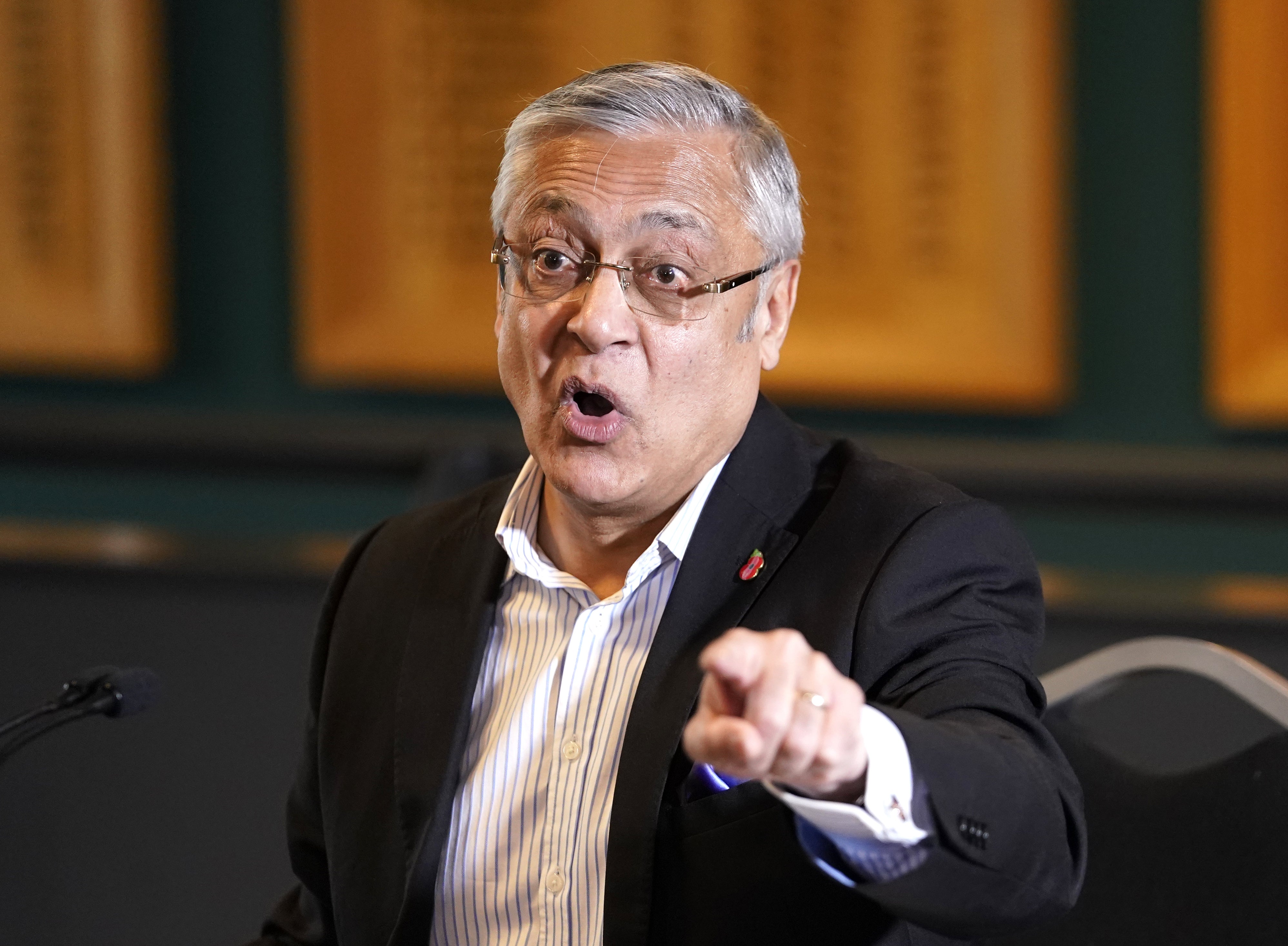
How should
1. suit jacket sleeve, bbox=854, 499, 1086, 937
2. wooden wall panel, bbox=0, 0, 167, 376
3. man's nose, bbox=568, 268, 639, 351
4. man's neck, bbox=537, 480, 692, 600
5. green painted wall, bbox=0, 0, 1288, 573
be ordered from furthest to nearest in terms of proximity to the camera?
1. wooden wall panel, bbox=0, 0, 167, 376
2. green painted wall, bbox=0, 0, 1288, 573
3. man's neck, bbox=537, 480, 692, 600
4. man's nose, bbox=568, 268, 639, 351
5. suit jacket sleeve, bbox=854, 499, 1086, 937

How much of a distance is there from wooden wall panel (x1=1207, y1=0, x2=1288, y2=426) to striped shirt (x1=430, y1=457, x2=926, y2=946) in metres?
1.59

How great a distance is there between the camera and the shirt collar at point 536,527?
1378 mm

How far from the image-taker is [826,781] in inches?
36.9

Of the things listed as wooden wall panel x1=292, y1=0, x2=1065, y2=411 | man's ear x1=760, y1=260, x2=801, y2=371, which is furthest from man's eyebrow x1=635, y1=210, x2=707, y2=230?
wooden wall panel x1=292, y1=0, x2=1065, y2=411

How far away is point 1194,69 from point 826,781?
2.17 meters

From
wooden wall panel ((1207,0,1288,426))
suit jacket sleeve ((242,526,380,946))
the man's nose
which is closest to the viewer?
Result: the man's nose

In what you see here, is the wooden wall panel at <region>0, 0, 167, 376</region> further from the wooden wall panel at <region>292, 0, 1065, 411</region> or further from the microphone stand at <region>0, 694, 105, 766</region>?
the microphone stand at <region>0, 694, 105, 766</region>

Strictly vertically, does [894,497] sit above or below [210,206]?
below

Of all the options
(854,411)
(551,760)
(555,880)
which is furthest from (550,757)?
(854,411)

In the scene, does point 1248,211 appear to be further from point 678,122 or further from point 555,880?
point 555,880

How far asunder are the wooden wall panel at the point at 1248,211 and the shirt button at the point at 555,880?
6.04 feet

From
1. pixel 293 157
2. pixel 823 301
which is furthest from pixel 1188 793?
pixel 293 157

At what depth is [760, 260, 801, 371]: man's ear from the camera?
1442 millimetres

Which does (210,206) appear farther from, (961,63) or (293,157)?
(961,63)
